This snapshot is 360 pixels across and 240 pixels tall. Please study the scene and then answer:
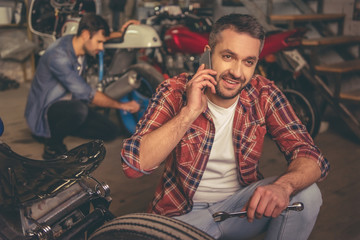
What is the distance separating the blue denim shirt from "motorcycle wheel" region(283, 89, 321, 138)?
164 centimetres

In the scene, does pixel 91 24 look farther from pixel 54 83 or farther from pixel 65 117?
pixel 65 117

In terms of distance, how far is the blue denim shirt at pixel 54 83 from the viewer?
3076mm

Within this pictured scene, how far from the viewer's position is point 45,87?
317 centimetres

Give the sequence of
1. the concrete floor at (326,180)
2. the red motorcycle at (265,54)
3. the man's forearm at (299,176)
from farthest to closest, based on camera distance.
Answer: the red motorcycle at (265,54)
the concrete floor at (326,180)
the man's forearm at (299,176)

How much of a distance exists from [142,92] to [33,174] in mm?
2386

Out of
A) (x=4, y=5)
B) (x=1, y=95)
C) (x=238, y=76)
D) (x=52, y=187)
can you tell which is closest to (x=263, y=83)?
(x=238, y=76)

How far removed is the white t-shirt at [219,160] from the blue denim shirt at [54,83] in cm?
171

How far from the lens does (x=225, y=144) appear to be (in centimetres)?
162

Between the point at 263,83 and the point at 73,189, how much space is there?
817 millimetres

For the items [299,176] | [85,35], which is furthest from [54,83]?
[299,176]

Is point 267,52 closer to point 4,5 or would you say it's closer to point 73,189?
point 73,189

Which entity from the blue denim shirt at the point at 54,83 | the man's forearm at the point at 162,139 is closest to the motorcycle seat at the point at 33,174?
the man's forearm at the point at 162,139

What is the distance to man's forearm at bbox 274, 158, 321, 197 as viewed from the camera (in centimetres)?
138

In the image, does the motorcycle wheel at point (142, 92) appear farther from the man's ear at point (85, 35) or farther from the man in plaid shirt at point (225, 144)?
the man in plaid shirt at point (225, 144)
